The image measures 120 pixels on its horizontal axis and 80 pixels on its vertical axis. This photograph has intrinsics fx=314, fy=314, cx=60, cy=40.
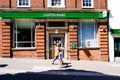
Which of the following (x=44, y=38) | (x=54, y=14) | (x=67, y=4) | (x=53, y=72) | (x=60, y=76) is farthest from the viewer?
(x=67, y=4)

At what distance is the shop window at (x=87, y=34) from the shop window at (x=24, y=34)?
158 inches

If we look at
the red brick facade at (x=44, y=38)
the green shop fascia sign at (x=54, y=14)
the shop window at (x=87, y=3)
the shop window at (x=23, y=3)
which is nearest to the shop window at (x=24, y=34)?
the red brick facade at (x=44, y=38)

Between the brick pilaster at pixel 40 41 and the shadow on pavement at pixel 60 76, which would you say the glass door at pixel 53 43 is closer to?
the brick pilaster at pixel 40 41

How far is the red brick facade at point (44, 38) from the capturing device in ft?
83.2

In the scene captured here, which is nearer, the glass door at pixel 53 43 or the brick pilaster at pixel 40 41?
the brick pilaster at pixel 40 41

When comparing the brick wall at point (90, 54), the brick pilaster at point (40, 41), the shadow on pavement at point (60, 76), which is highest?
the brick pilaster at point (40, 41)

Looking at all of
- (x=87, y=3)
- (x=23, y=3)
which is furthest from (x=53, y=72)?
(x=87, y=3)

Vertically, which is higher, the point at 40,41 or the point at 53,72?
the point at 40,41

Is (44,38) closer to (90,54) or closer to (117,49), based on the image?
(90,54)

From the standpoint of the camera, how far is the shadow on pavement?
54.9ft

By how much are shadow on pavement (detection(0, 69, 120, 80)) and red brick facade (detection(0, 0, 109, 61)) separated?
21.1 feet

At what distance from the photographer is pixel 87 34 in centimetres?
2658

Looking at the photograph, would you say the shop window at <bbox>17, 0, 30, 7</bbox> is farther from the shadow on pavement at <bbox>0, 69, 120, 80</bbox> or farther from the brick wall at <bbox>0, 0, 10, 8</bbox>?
the shadow on pavement at <bbox>0, 69, 120, 80</bbox>

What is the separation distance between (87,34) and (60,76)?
31.8 feet
